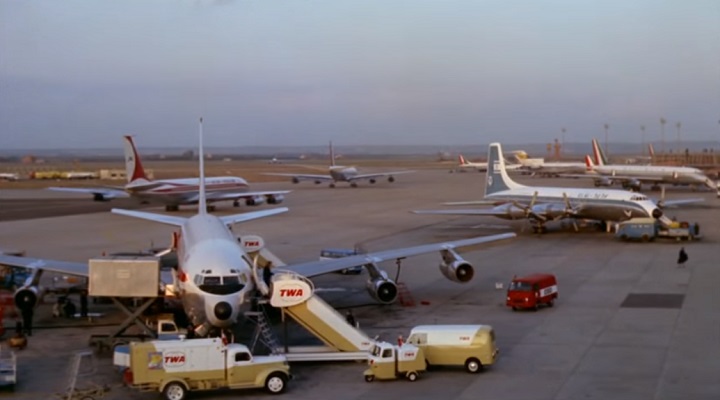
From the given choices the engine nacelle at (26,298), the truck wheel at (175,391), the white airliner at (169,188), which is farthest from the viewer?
the white airliner at (169,188)

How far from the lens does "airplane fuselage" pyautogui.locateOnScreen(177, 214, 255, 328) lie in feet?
93.8

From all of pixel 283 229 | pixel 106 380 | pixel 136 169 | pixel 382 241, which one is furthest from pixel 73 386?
pixel 136 169

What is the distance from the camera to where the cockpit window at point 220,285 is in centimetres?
2882

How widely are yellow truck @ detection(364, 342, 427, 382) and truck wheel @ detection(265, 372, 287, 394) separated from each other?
2738 millimetres

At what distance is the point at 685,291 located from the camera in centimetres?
4259

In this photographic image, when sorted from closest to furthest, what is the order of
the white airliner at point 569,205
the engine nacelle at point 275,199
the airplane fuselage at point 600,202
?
the airplane fuselage at point 600,202, the white airliner at point 569,205, the engine nacelle at point 275,199

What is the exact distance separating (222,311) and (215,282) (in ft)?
3.82

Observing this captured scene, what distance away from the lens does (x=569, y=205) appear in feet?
226

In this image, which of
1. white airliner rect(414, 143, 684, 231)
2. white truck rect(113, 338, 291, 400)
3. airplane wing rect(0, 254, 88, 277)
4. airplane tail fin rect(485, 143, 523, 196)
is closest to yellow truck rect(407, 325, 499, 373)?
white truck rect(113, 338, 291, 400)

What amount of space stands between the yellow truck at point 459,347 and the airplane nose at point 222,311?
19.4 feet

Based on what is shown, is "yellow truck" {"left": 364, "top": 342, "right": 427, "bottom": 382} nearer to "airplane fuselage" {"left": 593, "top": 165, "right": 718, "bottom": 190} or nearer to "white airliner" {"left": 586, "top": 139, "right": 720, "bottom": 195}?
"white airliner" {"left": 586, "top": 139, "right": 720, "bottom": 195}

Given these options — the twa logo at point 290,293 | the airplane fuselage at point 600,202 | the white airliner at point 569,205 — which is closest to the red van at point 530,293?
the twa logo at point 290,293

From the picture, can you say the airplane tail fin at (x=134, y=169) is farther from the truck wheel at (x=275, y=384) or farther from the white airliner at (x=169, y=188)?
the truck wheel at (x=275, y=384)

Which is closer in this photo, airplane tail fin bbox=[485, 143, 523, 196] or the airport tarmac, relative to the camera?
the airport tarmac
